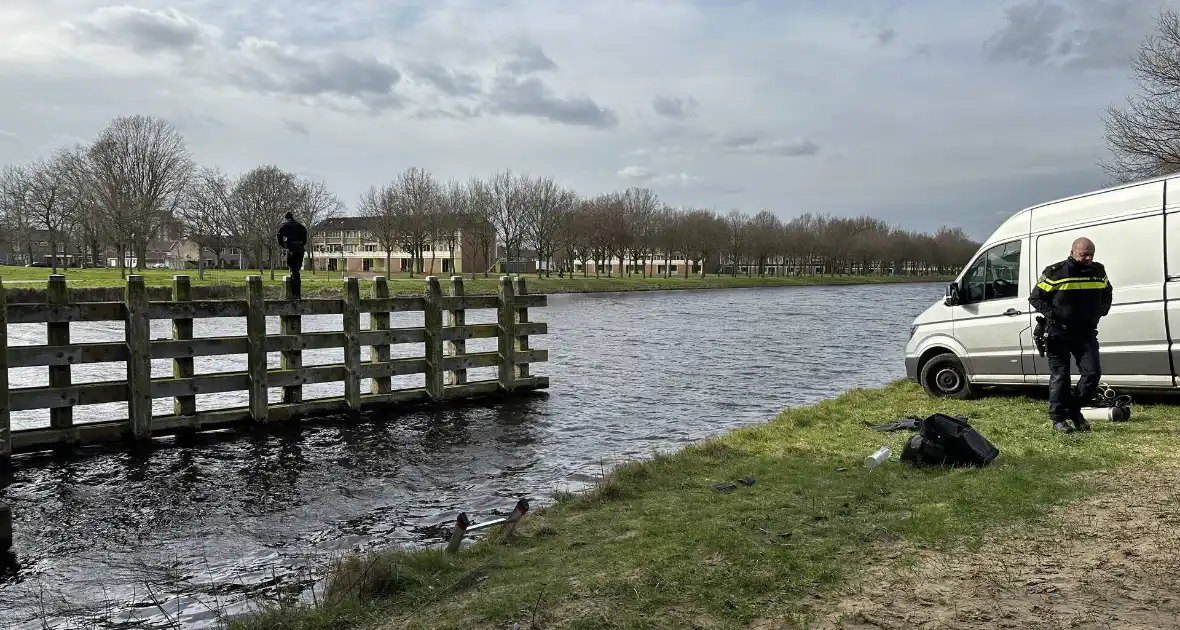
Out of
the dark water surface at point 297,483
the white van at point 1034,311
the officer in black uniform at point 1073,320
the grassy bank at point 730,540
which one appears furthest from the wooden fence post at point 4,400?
the white van at point 1034,311

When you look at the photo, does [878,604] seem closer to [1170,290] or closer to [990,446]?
[990,446]

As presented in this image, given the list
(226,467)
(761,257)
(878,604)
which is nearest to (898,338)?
(226,467)

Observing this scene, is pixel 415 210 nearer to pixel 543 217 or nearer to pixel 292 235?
pixel 543 217

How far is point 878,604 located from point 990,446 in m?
4.38

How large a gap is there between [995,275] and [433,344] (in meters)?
9.27

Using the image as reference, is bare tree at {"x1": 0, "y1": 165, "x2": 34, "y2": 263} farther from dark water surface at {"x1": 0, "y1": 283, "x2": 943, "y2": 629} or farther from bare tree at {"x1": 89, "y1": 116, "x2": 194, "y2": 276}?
dark water surface at {"x1": 0, "y1": 283, "x2": 943, "y2": 629}

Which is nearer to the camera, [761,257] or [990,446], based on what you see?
[990,446]

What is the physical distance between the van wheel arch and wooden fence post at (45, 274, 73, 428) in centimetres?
1250

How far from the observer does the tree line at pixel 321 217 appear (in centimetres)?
7219

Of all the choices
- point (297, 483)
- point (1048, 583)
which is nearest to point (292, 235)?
point (297, 483)

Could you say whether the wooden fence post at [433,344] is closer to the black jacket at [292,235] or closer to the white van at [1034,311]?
the black jacket at [292,235]

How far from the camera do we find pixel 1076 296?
9.20 meters

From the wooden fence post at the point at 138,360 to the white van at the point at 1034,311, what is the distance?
38.0 ft

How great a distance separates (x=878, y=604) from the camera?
4648 millimetres
